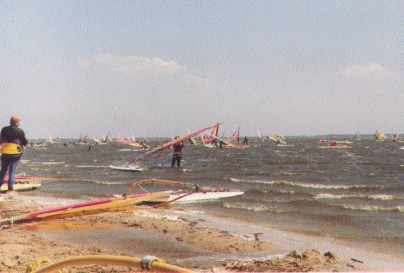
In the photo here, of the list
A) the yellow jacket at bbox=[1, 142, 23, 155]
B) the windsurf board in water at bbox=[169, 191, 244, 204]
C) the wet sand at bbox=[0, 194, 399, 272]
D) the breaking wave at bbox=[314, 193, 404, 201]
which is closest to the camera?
the wet sand at bbox=[0, 194, 399, 272]

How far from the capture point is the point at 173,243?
8.66 m

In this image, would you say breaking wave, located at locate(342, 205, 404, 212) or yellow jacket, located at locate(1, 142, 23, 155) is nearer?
yellow jacket, located at locate(1, 142, 23, 155)

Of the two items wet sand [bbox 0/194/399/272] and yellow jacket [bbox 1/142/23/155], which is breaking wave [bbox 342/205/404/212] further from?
yellow jacket [bbox 1/142/23/155]

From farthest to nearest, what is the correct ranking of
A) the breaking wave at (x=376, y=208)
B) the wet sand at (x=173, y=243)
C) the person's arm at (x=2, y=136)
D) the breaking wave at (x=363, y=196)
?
the breaking wave at (x=363, y=196), the breaking wave at (x=376, y=208), the person's arm at (x=2, y=136), the wet sand at (x=173, y=243)

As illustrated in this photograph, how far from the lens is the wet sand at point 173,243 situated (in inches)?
275

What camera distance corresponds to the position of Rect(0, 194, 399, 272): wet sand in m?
6.98

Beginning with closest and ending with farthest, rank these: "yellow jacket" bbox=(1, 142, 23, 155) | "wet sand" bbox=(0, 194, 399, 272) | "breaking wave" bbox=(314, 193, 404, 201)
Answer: "wet sand" bbox=(0, 194, 399, 272) < "yellow jacket" bbox=(1, 142, 23, 155) < "breaking wave" bbox=(314, 193, 404, 201)

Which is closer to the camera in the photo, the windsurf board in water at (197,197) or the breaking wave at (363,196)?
the windsurf board in water at (197,197)

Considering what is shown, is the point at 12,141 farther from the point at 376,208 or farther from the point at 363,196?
the point at 363,196

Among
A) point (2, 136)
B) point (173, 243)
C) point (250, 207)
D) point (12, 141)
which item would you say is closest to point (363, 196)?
point (250, 207)

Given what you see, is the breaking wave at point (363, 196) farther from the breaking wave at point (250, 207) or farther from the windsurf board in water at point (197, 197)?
the windsurf board in water at point (197, 197)

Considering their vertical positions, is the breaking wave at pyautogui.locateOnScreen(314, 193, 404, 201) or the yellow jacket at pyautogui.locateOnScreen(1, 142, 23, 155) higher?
the yellow jacket at pyautogui.locateOnScreen(1, 142, 23, 155)

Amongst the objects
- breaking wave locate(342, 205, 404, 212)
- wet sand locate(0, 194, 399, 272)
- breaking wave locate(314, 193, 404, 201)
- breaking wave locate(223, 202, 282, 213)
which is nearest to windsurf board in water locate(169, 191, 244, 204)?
breaking wave locate(223, 202, 282, 213)

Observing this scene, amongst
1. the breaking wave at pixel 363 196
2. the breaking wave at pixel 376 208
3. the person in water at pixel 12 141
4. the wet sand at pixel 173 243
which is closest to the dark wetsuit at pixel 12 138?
the person in water at pixel 12 141
